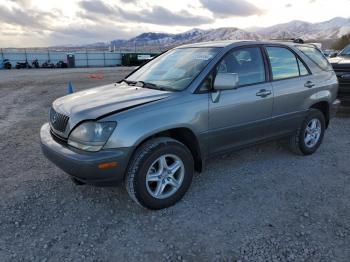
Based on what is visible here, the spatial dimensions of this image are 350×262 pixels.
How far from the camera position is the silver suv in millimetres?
3092

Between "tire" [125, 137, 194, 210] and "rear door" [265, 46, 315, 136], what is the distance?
1538mm

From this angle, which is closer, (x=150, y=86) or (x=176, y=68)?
(x=150, y=86)

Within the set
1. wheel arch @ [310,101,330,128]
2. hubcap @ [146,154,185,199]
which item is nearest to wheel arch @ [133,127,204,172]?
hubcap @ [146,154,185,199]

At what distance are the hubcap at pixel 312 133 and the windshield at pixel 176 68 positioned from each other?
6.83ft

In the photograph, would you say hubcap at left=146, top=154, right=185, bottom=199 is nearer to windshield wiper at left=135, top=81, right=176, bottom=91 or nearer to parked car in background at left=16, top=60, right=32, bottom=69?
windshield wiper at left=135, top=81, right=176, bottom=91

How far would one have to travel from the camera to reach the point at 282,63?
452 cm

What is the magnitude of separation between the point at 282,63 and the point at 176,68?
5.08 ft

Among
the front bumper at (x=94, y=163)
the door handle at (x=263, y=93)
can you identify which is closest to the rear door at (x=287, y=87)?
the door handle at (x=263, y=93)

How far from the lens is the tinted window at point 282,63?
4.38 meters

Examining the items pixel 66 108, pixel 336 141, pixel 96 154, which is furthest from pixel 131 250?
pixel 336 141

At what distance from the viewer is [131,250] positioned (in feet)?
9.50

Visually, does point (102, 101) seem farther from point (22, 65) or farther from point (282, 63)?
point (22, 65)

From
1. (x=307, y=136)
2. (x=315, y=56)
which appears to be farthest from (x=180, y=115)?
(x=315, y=56)

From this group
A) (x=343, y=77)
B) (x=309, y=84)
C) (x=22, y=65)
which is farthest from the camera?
(x=22, y=65)
